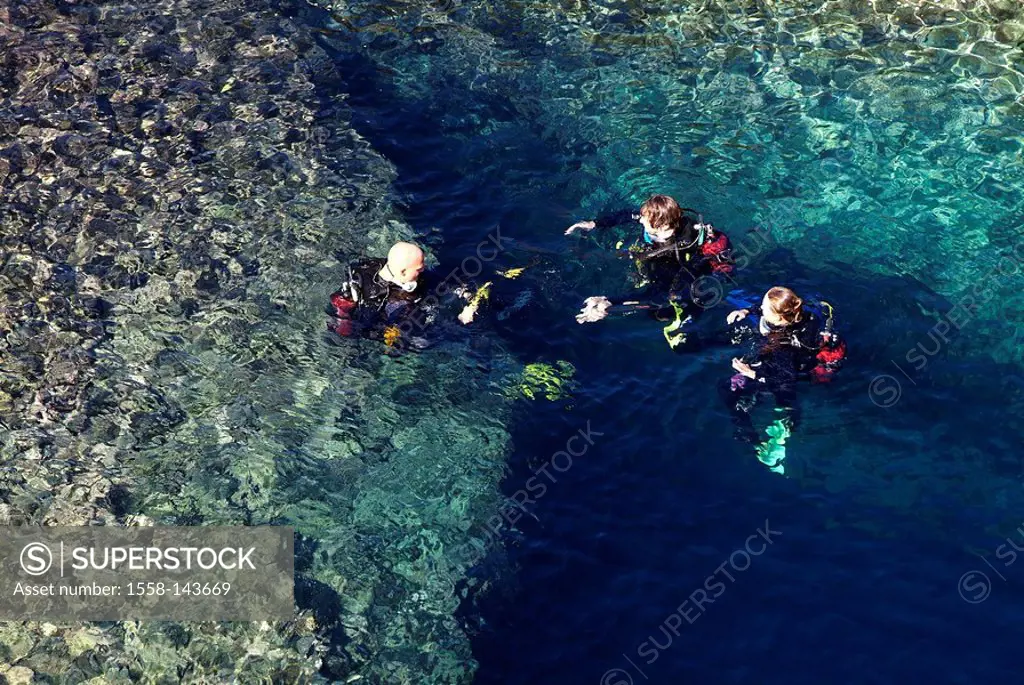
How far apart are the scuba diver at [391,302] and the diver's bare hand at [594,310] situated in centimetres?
117

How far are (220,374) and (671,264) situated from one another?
16.5ft

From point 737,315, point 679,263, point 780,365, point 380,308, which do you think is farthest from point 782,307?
point 380,308

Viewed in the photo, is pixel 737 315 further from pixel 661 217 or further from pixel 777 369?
pixel 661 217

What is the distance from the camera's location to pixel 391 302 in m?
9.95

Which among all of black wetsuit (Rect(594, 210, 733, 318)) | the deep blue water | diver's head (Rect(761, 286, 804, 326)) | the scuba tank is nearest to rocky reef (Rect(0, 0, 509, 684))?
the deep blue water

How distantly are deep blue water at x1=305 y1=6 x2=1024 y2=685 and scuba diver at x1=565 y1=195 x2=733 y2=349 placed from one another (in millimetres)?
255

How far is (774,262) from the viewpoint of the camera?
11.4 m

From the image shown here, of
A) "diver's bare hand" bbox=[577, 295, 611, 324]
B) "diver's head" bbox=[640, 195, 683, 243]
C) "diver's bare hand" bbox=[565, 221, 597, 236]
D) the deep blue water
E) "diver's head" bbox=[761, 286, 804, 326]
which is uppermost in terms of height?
"diver's head" bbox=[640, 195, 683, 243]

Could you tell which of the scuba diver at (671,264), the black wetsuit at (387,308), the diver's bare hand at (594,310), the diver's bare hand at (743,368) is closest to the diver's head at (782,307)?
the diver's bare hand at (743,368)

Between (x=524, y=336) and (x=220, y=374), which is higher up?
(x=220, y=374)

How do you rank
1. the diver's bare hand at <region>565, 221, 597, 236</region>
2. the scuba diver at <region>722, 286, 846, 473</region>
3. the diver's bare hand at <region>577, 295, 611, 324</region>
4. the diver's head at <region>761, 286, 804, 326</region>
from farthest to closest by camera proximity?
the diver's bare hand at <region>565, 221, 597, 236</region>
the diver's bare hand at <region>577, 295, 611, 324</region>
the scuba diver at <region>722, 286, 846, 473</region>
the diver's head at <region>761, 286, 804, 326</region>

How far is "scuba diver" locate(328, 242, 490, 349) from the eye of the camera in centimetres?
979

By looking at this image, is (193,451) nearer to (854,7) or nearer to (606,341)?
(606,341)

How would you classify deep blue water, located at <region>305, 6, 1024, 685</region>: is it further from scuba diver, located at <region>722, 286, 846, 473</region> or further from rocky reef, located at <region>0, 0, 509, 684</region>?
rocky reef, located at <region>0, 0, 509, 684</region>
